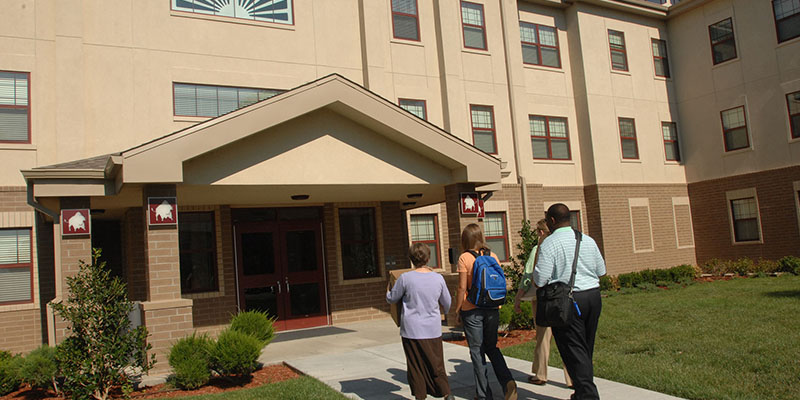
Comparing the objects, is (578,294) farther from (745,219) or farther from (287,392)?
(745,219)

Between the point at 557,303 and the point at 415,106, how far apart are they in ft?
37.9

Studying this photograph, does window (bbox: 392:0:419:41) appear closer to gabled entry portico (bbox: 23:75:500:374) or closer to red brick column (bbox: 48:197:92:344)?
gabled entry portico (bbox: 23:75:500:374)

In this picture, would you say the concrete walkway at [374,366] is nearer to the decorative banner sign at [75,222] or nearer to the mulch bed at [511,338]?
the mulch bed at [511,338]

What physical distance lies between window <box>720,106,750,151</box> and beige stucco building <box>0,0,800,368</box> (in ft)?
0.24

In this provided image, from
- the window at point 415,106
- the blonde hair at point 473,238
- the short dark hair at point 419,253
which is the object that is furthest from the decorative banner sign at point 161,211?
the window at point 415,106

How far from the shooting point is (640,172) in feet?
67.3

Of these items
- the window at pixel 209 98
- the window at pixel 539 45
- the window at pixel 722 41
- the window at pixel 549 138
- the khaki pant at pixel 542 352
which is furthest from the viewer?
the window at pixel 722 41

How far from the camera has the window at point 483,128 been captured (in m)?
17.2

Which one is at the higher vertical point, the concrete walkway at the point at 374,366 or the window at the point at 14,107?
the window at the point at 14,107

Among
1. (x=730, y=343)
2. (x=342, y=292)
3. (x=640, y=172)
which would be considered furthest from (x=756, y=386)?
(x=640, y=172)

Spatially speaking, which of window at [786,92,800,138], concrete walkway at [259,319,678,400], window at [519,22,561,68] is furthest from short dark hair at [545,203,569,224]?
window at [786,92,800,138]

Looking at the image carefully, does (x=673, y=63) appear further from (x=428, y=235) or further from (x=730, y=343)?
(x=730, y=343)

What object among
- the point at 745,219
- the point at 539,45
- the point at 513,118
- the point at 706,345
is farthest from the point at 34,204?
the point at 745,219

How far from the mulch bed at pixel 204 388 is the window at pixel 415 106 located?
889 cm
